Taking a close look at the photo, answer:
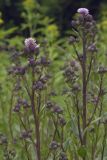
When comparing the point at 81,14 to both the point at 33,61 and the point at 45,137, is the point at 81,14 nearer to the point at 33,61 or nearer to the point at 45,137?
the point at 33,61

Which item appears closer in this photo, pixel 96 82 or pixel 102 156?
pixel 102 156

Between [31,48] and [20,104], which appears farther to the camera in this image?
[20,104]

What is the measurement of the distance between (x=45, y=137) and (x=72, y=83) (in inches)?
28.7

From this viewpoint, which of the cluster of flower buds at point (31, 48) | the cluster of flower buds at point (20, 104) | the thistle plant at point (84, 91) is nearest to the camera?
the cluster of flower buds at point (31, 48)

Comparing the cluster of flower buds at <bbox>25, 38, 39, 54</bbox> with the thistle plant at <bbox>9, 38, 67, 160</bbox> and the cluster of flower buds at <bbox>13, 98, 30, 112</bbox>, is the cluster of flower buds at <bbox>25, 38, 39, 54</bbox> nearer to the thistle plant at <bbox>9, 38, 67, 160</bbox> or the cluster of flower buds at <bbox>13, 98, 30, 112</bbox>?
the thistle plant at <bbox>9, 38, 67, 160</bbox>

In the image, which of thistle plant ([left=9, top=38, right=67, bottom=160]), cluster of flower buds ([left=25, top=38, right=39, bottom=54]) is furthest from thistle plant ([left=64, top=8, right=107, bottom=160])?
cluster of flower buds ([left=25, top=38, right=39, bottom=54])

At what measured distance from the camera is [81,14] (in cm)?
259

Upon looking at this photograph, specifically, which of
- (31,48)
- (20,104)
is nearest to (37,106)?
(20,104)

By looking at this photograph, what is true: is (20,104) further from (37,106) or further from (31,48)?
(31,48)

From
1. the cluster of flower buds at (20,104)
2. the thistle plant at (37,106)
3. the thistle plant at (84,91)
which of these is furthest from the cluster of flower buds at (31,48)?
the cluster of flower buds at (20,104)

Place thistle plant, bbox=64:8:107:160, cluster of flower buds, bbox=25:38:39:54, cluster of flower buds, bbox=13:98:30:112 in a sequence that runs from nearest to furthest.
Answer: cluster of flower buds, bbox=25:38:39:54, thistle plant, bbox=64:8:107:160, cluster of flower buds, bbox=13:98:30:112

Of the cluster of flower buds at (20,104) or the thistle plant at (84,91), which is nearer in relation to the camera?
the thistle plant at (84,91)

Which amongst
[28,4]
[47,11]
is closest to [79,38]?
[28,4]

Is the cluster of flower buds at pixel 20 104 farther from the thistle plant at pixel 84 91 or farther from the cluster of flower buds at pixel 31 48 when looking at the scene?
the cluster of flower buds at pixel 31 48
